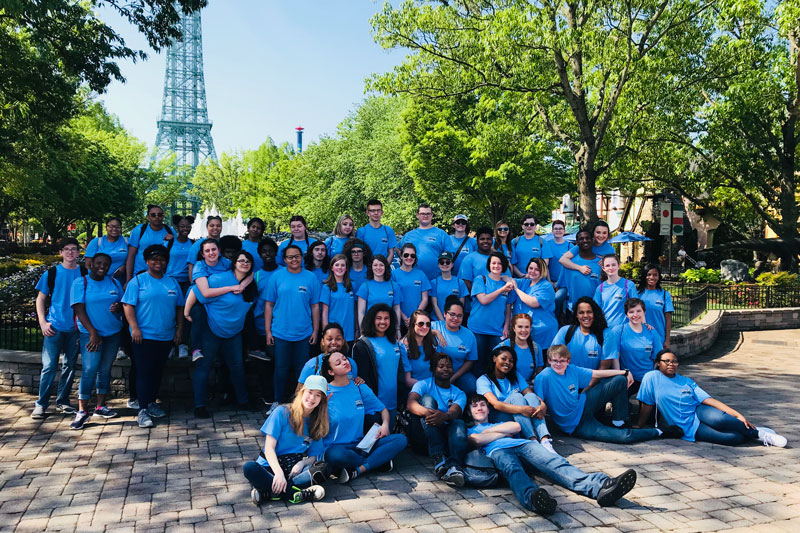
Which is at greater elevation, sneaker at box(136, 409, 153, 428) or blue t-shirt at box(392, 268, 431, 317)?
blue t-shirt at box(392, 268, 431, 317)

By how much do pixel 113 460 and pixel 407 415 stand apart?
280 centimetres

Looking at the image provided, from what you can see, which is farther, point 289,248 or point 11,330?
point 11,330

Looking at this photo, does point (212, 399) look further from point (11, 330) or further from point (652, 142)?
point (652, 142)

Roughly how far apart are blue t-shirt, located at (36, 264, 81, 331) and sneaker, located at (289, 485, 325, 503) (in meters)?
3.91

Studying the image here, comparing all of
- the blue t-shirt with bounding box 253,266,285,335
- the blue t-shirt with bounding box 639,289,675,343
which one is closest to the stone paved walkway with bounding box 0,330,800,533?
the blue t-shirt with bounding box 253,266,285,335

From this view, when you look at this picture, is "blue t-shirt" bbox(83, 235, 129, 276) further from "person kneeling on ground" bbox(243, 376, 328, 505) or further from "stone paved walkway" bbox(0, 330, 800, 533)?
"person kneeling on ground" bbox(243, 376, 328, 505)

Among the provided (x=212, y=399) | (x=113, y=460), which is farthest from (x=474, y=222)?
(x=113, y=460)

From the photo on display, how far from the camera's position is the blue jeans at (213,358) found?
7281mm

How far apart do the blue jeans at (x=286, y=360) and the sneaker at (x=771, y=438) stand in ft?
16.4

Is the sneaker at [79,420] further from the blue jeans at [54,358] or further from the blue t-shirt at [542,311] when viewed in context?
the blue t-shirt at [542,311]

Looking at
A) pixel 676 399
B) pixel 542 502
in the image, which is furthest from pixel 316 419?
pixel 676 399

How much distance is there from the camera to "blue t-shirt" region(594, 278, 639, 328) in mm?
7434

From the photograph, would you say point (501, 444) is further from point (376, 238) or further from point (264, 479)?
point (376, 238)

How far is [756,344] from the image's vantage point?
555 inches
